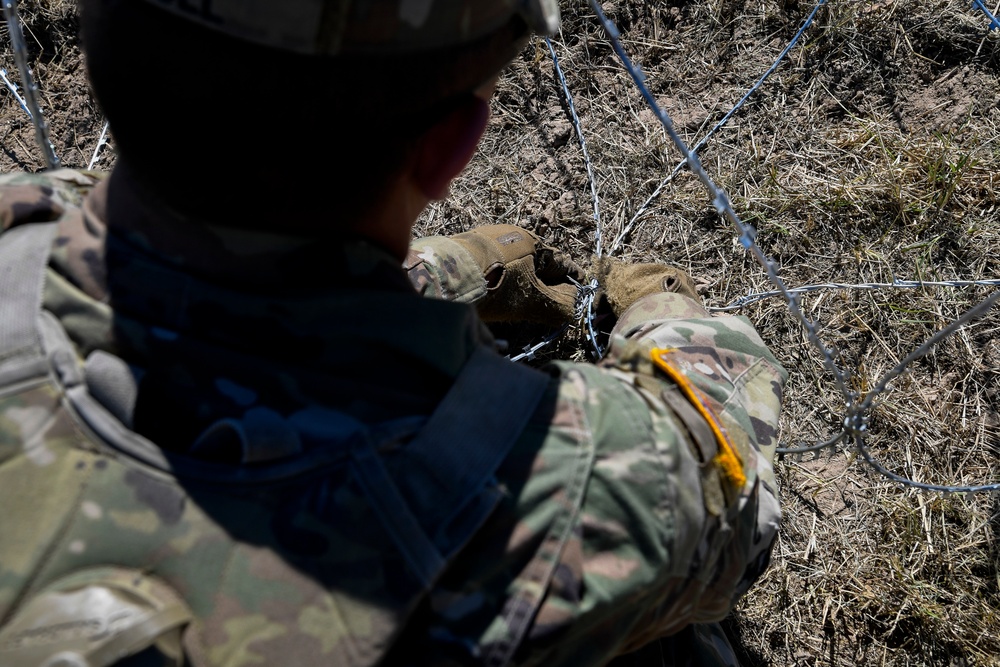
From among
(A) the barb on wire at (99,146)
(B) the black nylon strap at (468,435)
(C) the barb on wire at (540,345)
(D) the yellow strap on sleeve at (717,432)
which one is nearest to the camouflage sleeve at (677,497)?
(D) the yellow strap on sleeve at (717,432)

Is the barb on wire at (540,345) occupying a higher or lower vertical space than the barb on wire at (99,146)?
lower

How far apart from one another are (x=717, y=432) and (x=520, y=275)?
1.12 metres

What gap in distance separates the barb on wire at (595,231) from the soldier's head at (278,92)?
4.72ft

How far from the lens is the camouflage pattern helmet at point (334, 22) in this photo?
2.55 feet

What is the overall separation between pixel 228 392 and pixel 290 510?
149mm

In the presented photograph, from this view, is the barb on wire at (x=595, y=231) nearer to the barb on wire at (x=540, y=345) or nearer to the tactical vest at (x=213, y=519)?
the barb on wire at (x=540, y=345)

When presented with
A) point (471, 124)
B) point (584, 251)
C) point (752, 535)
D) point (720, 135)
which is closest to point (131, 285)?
point (471, 124)

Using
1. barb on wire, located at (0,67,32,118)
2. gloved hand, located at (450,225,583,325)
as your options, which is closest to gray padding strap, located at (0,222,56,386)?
gloved hand, located at (450,225,583,325)

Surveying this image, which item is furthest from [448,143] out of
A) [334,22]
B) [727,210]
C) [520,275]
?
[520,275]

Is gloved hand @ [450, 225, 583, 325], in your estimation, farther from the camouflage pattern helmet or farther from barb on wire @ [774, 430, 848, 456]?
the camouflage pattern helmet

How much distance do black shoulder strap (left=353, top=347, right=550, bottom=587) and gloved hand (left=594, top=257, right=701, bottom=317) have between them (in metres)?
1.21

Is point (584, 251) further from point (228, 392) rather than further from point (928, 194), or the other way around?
point (228, 392)

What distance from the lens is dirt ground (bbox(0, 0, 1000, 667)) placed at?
6.69 ft

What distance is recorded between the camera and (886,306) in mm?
2223
